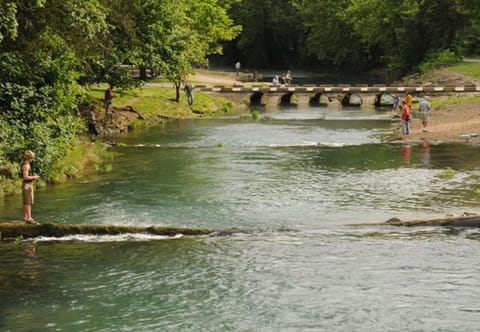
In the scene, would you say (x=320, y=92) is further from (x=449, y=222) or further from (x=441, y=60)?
(x=449, y=222)

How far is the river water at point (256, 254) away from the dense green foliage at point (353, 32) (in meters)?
36.0

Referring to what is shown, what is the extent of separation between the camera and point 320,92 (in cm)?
8256

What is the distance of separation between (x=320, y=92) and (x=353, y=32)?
33.9 m

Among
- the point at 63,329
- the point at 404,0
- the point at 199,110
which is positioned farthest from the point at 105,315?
the point at 404,0

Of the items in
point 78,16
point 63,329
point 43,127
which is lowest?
point 63,329

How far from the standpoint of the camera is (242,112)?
246 feet

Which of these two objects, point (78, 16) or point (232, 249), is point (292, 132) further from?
point (232, 249)

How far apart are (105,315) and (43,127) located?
663 inches

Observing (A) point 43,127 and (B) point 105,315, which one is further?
(A) point 43,127

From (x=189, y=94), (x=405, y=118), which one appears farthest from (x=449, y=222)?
(x=189, y=94)

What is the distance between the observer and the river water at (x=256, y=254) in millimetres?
17891

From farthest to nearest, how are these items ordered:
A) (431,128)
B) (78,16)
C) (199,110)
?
(199,110) < (431,128) < (78,16)

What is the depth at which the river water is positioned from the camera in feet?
58.7

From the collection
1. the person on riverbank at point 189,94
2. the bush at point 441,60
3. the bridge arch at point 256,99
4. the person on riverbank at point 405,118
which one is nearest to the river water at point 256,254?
the person on riverbank at point 405,118
